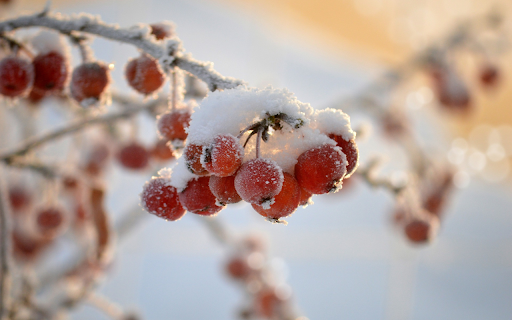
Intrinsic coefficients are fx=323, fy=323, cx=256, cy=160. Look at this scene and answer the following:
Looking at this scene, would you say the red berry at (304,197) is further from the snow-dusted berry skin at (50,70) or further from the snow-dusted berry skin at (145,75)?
the snow-dusted berry skin at (50,70)

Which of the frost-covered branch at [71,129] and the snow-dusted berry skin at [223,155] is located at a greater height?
the frost-covered branch at [71,129]

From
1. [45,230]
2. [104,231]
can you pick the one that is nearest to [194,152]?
[104,231]

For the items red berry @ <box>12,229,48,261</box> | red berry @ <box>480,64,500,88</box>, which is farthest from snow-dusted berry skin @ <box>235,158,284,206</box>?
red berry @ <box>480,64,500,88</box>

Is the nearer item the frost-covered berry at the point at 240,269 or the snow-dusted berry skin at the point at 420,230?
the snow-dusted berry skin at the point at 420,230

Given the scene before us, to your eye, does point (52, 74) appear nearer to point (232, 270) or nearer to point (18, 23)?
point (18, 23)

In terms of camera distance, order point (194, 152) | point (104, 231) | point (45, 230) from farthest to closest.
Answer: point (45, 230)
point (104, 231)
point (194, 152)

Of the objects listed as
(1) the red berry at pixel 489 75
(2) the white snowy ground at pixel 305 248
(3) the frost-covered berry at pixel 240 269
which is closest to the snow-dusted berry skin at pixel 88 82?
(3) the frost-covered berry at pixel 240 269
